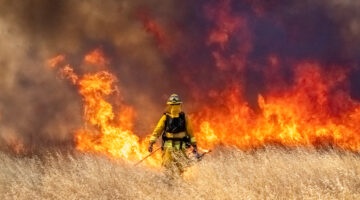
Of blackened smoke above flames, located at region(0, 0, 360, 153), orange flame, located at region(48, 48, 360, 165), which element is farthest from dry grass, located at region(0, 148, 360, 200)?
blackened smoke above flames, located at region(0, 0, 360, 153)

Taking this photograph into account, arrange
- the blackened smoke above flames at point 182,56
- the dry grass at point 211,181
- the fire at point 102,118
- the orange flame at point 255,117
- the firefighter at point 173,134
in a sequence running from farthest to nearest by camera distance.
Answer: the blackened smoke above flames at point 182,56, the orange flame at point 255,117, the fire at point 102,118, the firefighter at point 173,134, the dry grass at point 211,181

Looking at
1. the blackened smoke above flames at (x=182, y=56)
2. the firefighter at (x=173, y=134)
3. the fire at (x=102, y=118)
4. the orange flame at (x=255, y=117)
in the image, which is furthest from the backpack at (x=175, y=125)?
the blackened smoke above flames at (x=182, y=56)

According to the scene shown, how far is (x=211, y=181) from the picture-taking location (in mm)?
8164

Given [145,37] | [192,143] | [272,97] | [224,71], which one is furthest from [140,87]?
[192,143]

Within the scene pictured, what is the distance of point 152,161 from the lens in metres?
13.9

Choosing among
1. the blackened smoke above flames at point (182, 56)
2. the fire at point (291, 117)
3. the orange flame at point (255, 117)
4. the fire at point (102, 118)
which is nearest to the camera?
the fire at point (102, 118)

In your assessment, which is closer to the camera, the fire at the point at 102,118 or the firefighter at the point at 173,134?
the firefighter at the point at 173,134

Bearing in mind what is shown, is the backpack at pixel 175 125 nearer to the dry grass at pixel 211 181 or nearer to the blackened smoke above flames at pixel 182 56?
the dry grass at pixel 211 181

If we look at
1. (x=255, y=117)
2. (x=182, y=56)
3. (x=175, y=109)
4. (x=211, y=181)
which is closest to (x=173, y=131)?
(x=175, y=109)

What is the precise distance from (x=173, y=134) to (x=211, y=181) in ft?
7.62

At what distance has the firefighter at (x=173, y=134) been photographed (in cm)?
1023

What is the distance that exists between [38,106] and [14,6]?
4.21 meters

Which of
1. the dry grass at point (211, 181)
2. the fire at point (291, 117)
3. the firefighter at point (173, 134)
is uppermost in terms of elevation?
the fire at point (291, 117)

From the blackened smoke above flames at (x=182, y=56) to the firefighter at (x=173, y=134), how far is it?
22.5 ft
